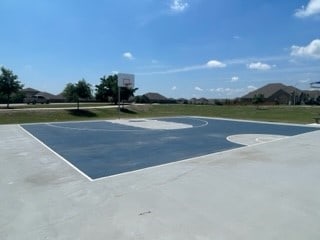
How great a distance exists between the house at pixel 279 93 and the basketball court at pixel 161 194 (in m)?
72.5

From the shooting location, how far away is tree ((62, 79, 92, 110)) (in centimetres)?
3872

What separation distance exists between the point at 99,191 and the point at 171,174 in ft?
6.81

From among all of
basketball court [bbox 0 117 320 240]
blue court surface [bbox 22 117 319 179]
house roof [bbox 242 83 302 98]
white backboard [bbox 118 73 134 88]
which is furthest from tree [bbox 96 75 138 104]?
house roof [bbox 242 83 302 98]

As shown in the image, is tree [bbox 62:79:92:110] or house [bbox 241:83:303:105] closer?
tree [bbox 62:79:92:110]

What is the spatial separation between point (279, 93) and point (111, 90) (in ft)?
176

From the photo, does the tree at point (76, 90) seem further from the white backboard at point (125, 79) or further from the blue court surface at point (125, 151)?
the blue court surface at point (125, 151)

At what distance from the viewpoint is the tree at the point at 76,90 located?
127ft

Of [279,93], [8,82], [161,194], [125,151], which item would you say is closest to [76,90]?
[8,82]

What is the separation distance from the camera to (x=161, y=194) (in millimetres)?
6027

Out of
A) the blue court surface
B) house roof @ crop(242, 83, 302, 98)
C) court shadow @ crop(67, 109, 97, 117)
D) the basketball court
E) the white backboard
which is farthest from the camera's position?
house roof @ crop(242, 83, 302, 98)

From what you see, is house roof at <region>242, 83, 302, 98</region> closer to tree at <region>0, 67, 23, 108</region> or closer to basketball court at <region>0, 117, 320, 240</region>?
tree at <region>0, 67, 23, 108</region>

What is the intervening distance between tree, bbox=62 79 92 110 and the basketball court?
28.3 meters

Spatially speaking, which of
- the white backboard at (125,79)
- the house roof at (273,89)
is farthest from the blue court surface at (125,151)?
the house roof at (273,89)

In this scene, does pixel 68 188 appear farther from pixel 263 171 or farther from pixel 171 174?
pixel 263 171
